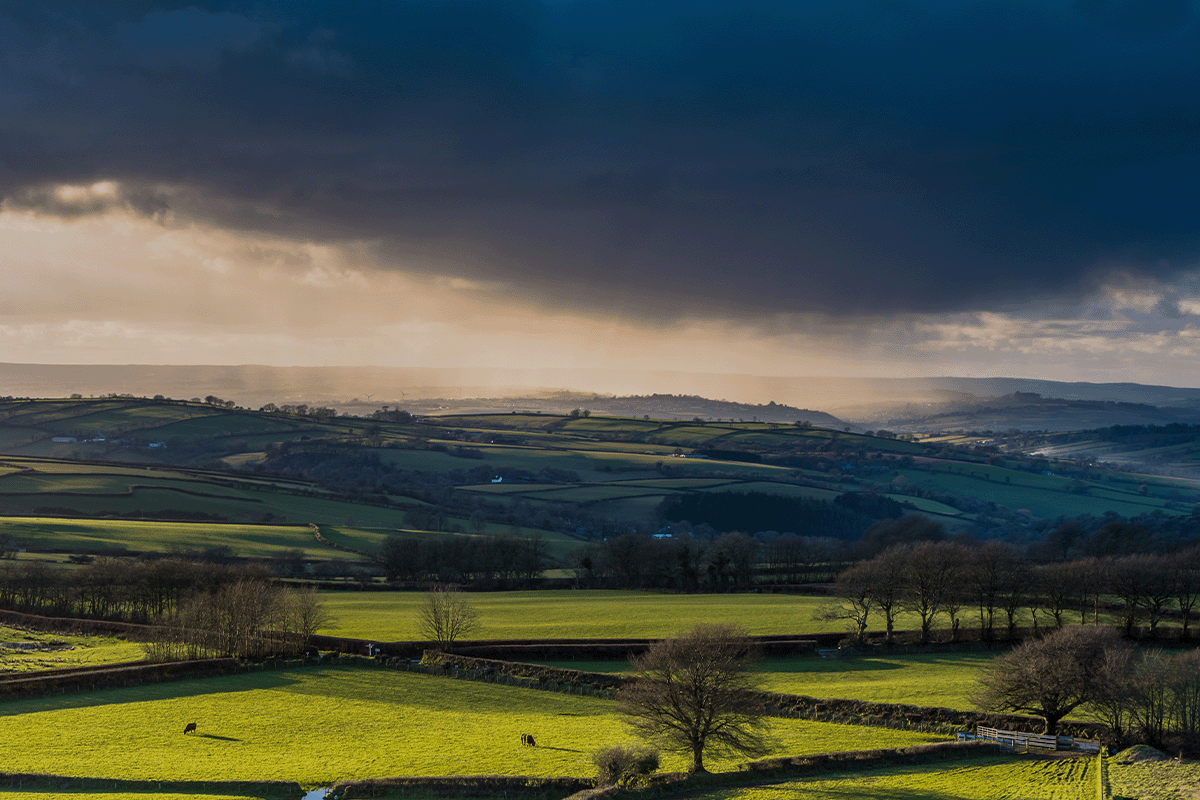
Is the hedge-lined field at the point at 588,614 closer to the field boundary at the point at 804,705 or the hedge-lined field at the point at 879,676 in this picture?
the hedge-lined field at the point at 879,676

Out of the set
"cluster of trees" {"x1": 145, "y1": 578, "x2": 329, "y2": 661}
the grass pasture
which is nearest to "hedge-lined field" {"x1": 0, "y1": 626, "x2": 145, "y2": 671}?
"cluster of trees" {"x1": 145, "y1": 578, "x2": 329, "y2": 661}

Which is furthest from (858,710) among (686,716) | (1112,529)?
(1112,529)

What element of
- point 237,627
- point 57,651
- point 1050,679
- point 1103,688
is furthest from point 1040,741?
point 57,651

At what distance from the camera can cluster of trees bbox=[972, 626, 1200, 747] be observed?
123 ft

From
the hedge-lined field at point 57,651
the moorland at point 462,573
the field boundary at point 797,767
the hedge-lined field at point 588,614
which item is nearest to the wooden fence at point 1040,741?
the field boundary at point 797,767

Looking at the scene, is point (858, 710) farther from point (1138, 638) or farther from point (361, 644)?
point (361, 644)

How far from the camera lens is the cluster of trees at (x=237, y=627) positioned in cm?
6038

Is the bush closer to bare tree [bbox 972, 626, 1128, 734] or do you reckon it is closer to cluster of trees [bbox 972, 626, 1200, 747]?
bare tree [bbox 972, 626, 1128, 734]

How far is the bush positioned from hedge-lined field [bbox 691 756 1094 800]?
287 centimetres

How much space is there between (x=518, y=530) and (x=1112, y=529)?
8528 cm

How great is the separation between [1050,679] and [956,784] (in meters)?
9.43

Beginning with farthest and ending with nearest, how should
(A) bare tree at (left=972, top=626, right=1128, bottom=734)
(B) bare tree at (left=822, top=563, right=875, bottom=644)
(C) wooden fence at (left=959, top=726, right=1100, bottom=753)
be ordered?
1. (B) bare tree at (left=822, top=563, right=875, bottom=644)
2. (A) bare tree at (left=972, top=626, right=1128, bottom=734)
3. (C) wooden fence at (left=959, top=726, right=1100, bottom=753)

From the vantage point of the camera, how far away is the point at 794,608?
76.2 metres

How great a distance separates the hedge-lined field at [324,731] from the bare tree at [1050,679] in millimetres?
4342
